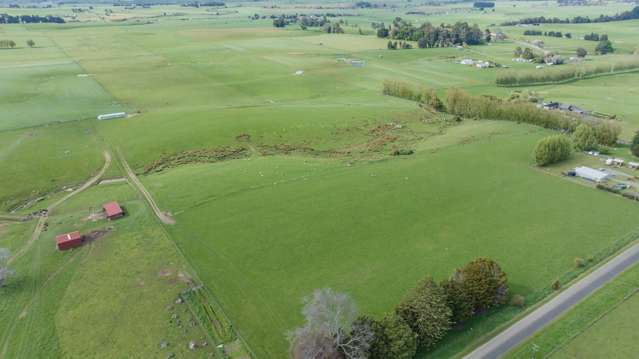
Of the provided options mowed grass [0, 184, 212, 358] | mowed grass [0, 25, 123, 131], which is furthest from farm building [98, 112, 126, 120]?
mowed grass [0, 184, 212, 358]

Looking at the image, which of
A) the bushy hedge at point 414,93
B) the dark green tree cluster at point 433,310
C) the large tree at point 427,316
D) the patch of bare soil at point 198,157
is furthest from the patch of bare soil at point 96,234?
the bushy hedge at point 414,93

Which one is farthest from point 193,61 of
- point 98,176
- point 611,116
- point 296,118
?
point 611,116

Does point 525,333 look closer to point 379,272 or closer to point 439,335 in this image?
point 439,335

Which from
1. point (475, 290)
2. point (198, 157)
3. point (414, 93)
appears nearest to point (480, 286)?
point (475, 290)

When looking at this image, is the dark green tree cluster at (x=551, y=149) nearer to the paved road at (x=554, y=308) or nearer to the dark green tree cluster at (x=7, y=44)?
the paved road at (x=554, y=308)

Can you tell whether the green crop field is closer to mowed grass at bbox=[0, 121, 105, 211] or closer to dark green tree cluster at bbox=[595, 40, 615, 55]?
mowed grass at bbox=[0, 121, 105, 211]

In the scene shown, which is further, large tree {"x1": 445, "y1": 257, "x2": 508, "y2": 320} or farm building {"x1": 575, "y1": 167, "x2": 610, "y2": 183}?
farm building {"x1": 575, "y1": 167, "x2": 610, "y2": 183}
